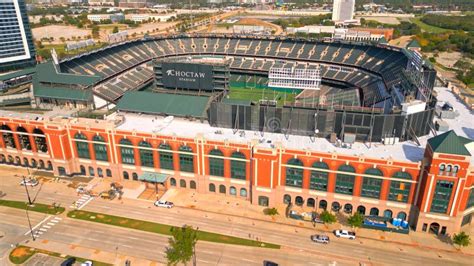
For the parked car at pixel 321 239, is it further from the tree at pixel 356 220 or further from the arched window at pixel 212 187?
the arched window at pixel 212 187

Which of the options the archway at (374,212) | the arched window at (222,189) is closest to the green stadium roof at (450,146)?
the archway at (374,212)

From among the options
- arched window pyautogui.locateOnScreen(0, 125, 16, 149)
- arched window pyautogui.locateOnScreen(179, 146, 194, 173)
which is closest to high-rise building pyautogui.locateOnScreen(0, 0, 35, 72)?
arched window pyautogui.locateOnScreen(0, 125, 16, 149)

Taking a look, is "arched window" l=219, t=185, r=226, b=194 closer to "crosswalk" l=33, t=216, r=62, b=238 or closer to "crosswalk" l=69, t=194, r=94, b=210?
"crosswalk" l=69, t=194, r=94, b=210

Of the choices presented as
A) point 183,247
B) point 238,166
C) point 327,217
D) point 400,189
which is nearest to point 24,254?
point 183,247

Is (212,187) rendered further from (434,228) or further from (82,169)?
(434,228)

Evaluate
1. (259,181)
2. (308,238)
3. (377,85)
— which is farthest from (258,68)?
(308,238)

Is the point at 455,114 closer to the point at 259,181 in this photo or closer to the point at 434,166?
the point at 434,166
